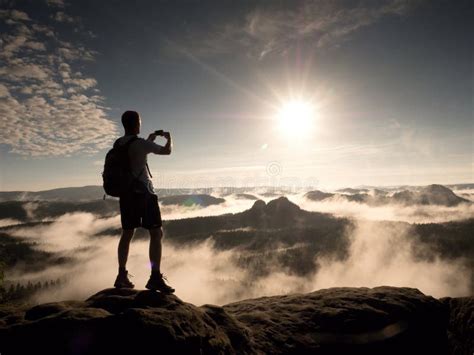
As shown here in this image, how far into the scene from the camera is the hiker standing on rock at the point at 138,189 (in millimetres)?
9297

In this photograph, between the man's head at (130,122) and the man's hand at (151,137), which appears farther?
the man's hand at (151,137)

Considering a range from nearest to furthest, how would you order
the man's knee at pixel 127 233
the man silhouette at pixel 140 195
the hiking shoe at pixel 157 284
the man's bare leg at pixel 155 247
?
1. the man silhouette at pixel 140 195
2. the man's bare leg at pixel 155 247
3. the man's knee at pixel 127 233
4. the hiking shoe at pixel 157 284

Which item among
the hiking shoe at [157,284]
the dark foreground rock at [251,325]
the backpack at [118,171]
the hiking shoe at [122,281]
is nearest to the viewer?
the dark foreground rock at [251,325]

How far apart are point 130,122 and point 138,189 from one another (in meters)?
2.02

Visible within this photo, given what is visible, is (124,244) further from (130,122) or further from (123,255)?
(130,122)

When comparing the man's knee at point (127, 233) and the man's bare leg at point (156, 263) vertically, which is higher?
the man's knee at point (127, 233)

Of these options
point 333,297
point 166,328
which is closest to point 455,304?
point 333,297

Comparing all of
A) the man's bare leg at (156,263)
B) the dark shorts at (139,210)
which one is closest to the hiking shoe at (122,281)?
the man's bare leg at (156,263)

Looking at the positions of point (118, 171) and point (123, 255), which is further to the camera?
point (123, 255)

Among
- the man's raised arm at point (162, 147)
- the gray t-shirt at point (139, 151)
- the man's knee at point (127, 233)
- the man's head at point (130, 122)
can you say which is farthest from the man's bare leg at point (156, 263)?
the man's head at point (130, 122)

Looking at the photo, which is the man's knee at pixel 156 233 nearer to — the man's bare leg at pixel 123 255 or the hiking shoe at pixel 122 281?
the man's bare leg at pixel 123 255

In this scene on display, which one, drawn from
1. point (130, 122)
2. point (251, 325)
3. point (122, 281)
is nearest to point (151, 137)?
point (130, 122)

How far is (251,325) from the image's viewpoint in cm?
1126

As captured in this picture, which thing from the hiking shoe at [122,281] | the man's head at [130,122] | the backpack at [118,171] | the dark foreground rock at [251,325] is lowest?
the dark foreground rock at [251,325]
